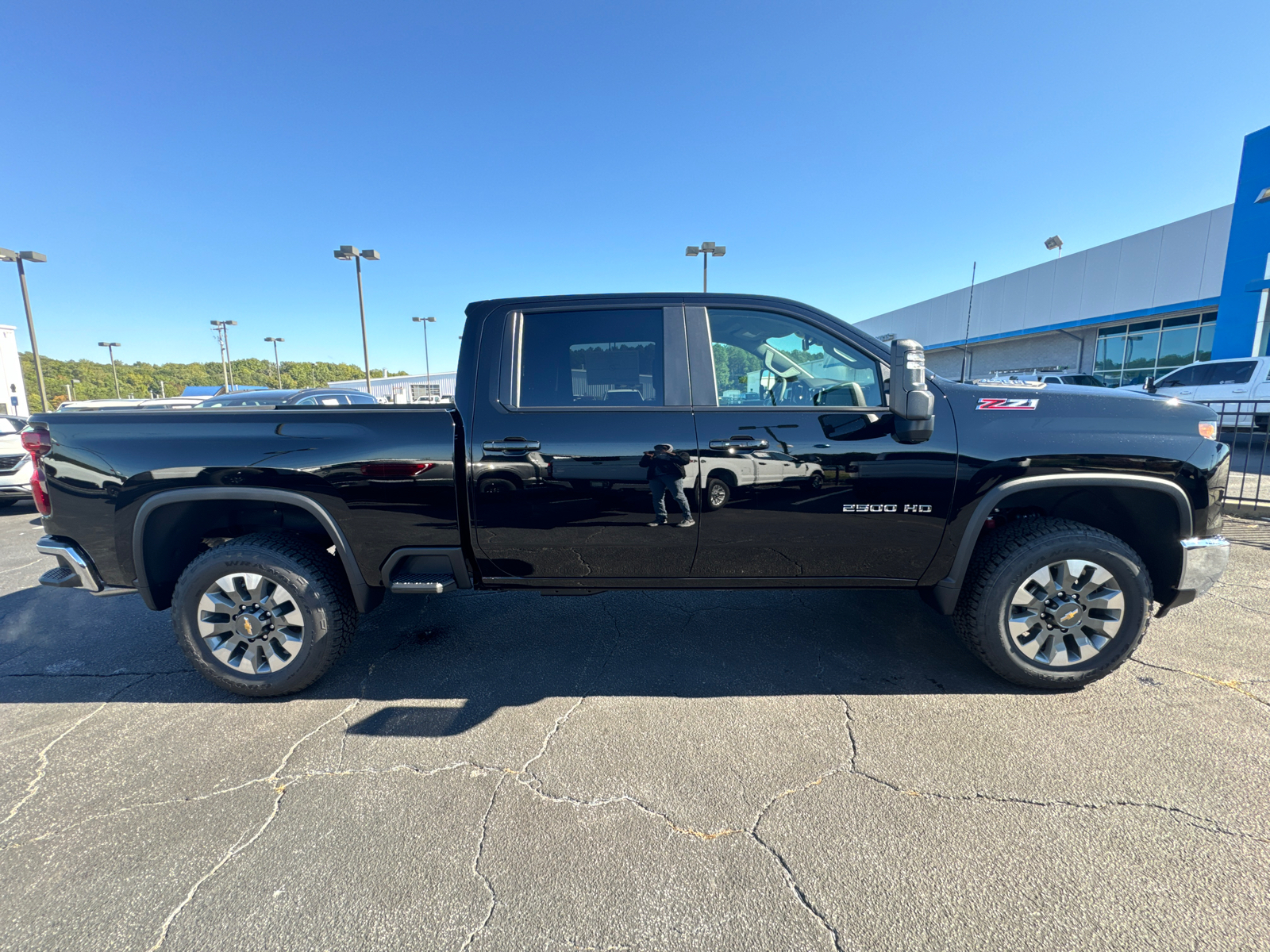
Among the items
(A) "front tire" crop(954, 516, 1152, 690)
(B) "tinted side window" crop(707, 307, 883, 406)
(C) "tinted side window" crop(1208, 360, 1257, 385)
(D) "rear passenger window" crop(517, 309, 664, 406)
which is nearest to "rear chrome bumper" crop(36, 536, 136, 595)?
(D) "rear passenger window" crop(517, 309, 664, 406)

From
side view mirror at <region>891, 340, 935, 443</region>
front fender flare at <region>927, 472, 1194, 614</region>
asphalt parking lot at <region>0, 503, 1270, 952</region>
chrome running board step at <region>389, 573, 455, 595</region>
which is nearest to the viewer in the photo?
asphalt parking lot at <region>0, 503, 1270, 952</region>

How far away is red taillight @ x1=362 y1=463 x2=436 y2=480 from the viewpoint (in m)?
2.67

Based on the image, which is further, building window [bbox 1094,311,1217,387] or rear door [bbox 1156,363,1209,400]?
building window [bbox 1094,311,1217,387]

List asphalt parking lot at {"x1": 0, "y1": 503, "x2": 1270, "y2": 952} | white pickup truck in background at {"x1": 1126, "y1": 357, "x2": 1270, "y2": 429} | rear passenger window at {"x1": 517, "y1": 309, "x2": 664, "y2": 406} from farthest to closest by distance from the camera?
white pickup truck in background at {"x1": 1126, "y1": 357, "x2": 1270, "y2": 429}
rear passenger window at {"x1": 517, "y1": 309, "x2": 664, "y2": 406}
asphalt parking lot at {"x1": 0, "y1": 503, "x2": 1270, "y2": 952}

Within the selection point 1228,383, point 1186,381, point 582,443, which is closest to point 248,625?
point 582,443

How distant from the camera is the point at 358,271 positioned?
66.1ft

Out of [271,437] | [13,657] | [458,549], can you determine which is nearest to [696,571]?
[458,549]

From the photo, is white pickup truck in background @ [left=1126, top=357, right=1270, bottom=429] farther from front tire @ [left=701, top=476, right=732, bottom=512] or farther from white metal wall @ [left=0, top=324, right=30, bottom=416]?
white metal wall @ [left=0, top=324, right=30, bottom=416]

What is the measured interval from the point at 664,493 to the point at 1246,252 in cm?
2236

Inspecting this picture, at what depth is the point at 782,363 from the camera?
296cm

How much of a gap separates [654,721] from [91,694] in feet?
9.73

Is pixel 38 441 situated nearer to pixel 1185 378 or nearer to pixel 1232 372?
pixel 1232 372

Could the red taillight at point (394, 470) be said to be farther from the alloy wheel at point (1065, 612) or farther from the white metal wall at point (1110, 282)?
the white metal wall at point (1110, 282)

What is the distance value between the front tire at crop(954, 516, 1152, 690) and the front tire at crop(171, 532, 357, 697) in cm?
330
